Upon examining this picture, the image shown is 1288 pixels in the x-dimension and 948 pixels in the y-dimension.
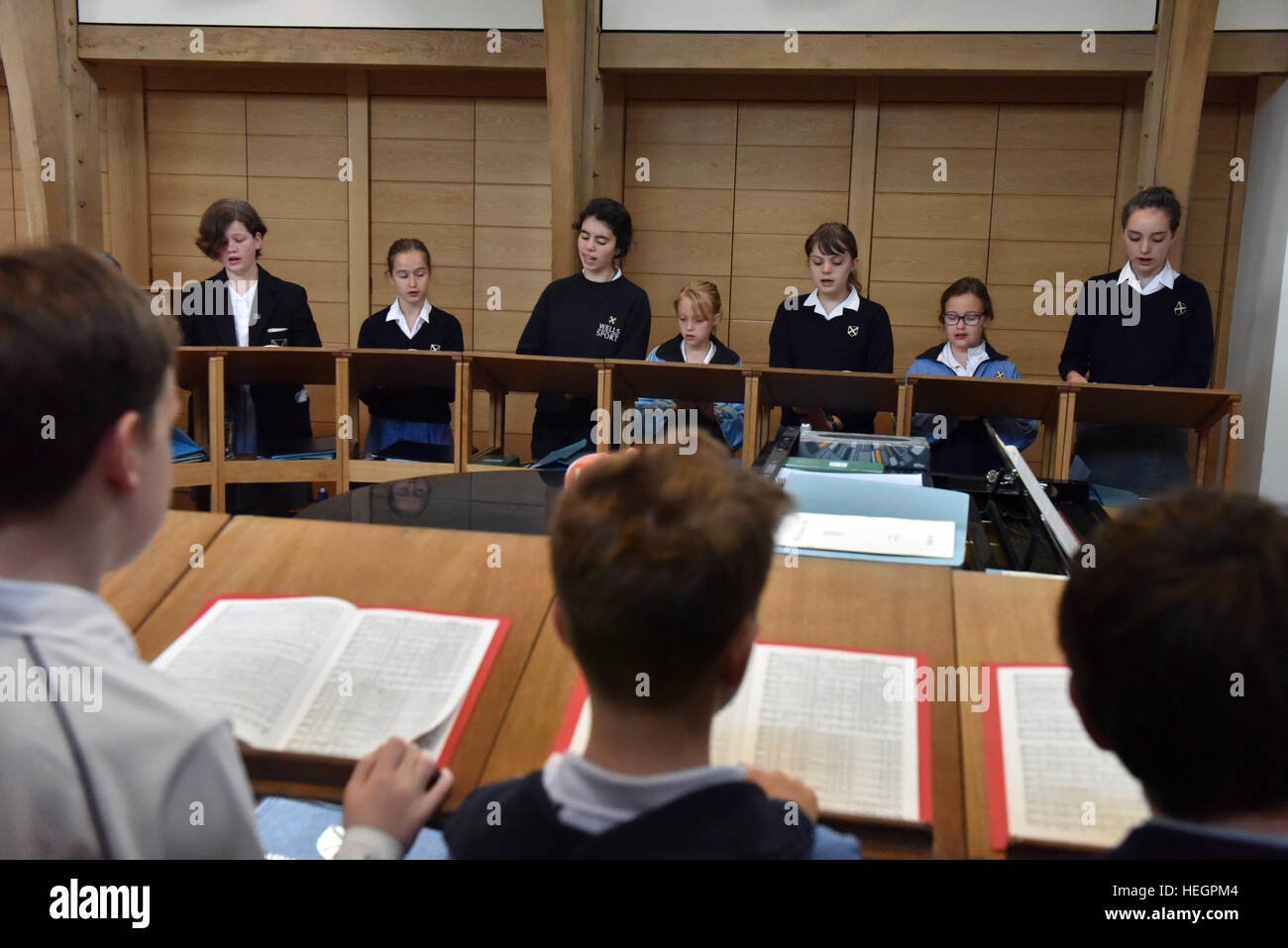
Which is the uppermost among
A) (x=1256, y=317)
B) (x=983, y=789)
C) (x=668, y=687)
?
(x=1256, y=317)

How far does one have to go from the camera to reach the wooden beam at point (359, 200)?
6.08 meters

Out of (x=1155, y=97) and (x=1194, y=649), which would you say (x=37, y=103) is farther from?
(x=1194, y=649)

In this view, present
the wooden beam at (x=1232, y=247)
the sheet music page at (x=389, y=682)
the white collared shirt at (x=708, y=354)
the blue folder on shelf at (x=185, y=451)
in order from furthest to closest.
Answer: the wooden beam at (x=1232, y=247), the white collared shirt at (x=708, y=354), the blue folder on shelf at (x=185, y=451), the sheet music page at (x=389, y=682)

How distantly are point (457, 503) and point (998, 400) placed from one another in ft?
7.88

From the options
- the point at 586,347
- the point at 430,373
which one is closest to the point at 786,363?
the point at 586,347

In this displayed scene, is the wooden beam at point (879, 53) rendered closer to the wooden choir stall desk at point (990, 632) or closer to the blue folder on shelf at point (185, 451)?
the blue folder on shelf at point (185, 451)

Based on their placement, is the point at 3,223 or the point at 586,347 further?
the point at 3,223

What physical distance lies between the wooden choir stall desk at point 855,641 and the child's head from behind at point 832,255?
10.1 feet

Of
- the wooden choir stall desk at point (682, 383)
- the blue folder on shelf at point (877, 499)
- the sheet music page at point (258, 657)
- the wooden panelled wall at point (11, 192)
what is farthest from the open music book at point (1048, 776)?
the wooden panelled wall at point (11, 192)

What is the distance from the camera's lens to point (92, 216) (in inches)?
236

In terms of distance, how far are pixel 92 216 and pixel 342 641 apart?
5.62 m

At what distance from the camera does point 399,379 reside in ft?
15.0

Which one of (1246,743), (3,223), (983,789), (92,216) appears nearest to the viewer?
(1246,743)
